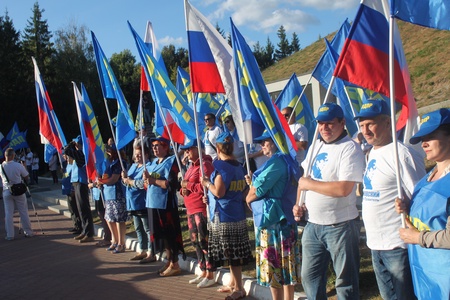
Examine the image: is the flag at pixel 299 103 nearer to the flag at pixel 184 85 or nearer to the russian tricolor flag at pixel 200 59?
the flag at pixel 184 85

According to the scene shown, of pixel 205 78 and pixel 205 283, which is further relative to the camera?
pixel 205 283

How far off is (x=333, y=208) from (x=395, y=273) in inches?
27.6

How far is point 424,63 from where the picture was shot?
23.2 metres

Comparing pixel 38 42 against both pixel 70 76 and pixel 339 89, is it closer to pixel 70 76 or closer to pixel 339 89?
pixel 70 76

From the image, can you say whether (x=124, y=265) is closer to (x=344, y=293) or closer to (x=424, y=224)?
(x=344, y=293)

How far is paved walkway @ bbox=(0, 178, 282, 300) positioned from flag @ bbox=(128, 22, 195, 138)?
207 cm

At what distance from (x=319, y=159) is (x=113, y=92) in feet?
16.3

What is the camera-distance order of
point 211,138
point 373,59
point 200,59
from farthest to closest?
point 211,138 → point 200,59 → point 373,59

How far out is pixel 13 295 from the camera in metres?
6.40

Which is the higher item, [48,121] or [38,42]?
[38,42]

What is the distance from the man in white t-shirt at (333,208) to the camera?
370 centimetres

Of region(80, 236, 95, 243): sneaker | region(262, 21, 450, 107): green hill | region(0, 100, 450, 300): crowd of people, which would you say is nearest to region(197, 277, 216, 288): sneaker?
region(0, 100, 450, 300): crowd of people

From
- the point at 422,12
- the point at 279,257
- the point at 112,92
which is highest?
the point at 112,92

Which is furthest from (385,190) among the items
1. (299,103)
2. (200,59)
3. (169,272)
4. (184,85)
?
(184,85)
